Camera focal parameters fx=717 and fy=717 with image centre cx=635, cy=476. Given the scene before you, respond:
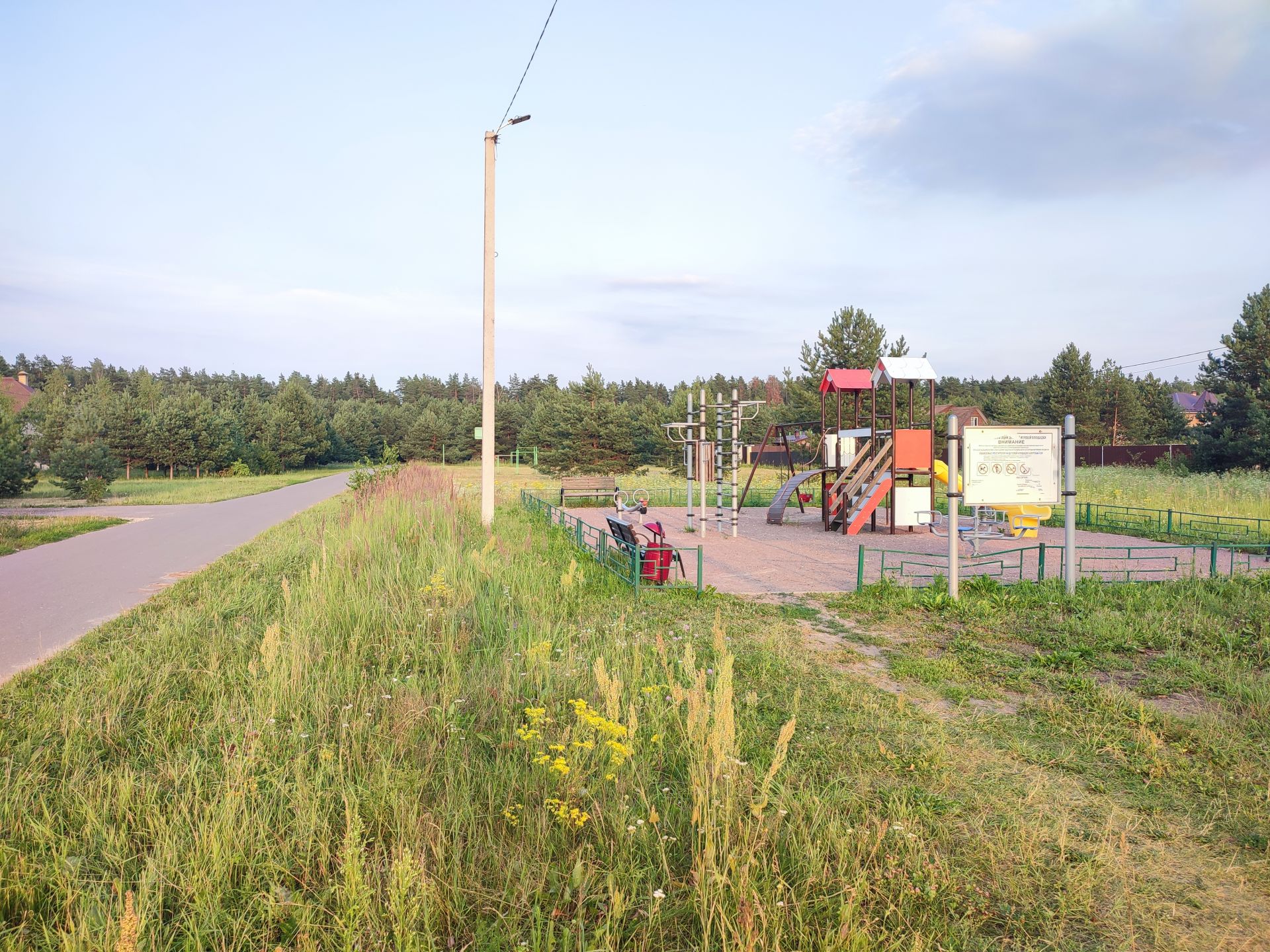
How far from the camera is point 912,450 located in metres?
16.4

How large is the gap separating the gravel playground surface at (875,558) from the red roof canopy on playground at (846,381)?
3.49 m

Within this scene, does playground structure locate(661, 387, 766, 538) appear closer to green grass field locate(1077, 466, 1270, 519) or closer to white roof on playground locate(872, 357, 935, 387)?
white roof on playground locate(872, 357, 935, 387)

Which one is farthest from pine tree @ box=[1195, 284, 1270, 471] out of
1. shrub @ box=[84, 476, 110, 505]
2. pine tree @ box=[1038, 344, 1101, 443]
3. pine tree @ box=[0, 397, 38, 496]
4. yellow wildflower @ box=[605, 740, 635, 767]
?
pine tree @ box=[0, 397, 38, 496]

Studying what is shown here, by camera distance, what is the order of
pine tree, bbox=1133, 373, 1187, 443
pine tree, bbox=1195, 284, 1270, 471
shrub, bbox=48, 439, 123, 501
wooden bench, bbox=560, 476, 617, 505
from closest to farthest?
wooden bench, bbox=560, 476, 617, 505 → shrub, bbox=48, 439, 123, 501 → pine tree, bbox=1195, 284, 1270, 471 → pine tree, bbox=1133, 373, 1187, 443

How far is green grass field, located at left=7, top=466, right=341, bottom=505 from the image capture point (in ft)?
74.8

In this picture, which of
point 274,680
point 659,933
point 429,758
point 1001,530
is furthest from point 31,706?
point 1001,530

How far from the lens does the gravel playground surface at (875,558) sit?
9.86m

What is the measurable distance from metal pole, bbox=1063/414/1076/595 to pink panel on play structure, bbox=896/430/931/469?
22.5ft

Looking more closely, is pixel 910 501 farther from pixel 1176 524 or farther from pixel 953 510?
pixel 953 510

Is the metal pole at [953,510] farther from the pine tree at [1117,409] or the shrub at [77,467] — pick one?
the pine tree at [1117,409]

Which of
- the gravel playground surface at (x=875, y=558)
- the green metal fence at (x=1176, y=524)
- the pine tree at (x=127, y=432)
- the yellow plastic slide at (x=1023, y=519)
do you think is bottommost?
the gravel playground surface at (x=875, y=558)

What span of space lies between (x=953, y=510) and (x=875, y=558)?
4145 millimetres

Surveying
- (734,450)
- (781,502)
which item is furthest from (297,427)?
(734,450)

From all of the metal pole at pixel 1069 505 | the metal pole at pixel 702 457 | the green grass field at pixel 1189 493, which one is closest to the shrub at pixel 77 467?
the metal pole at pixel 702 457
